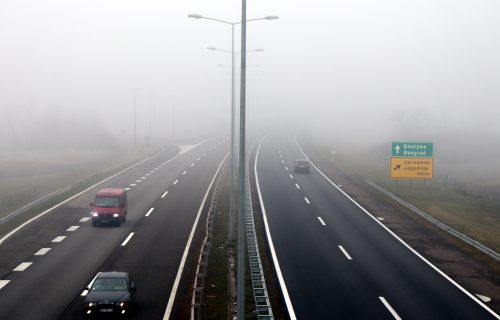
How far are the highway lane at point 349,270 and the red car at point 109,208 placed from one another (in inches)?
351

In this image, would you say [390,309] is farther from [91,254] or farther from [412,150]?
[412,150]

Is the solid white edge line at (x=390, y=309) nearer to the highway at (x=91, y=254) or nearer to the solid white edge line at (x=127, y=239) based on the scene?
the highway at (x=91, y=254)

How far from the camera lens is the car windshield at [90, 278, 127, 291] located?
1925cm

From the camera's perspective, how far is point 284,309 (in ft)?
65.2

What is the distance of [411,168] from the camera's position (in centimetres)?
4906

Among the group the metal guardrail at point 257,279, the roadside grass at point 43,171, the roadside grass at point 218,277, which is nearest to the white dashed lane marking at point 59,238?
Result: the roadside grass at point 218,277

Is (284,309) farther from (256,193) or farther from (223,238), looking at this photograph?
(256,193)

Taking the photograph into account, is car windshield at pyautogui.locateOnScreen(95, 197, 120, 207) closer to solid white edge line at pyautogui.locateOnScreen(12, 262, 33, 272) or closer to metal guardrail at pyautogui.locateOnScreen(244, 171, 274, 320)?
metal guardrail at pyautogui.locateOnScreen(244, 171, 274, 320)

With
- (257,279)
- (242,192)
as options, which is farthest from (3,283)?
(242,192)

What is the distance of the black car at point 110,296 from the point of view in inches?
715

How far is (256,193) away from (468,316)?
28502 millimetres

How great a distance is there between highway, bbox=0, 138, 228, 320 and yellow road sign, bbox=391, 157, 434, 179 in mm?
16309

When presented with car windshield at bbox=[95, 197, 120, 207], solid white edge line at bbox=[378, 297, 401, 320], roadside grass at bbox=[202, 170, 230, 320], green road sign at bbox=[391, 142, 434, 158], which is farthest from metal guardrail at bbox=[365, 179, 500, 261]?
car windshield at bbox=[95, 197, 120, 207]

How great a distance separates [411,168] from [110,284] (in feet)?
115
